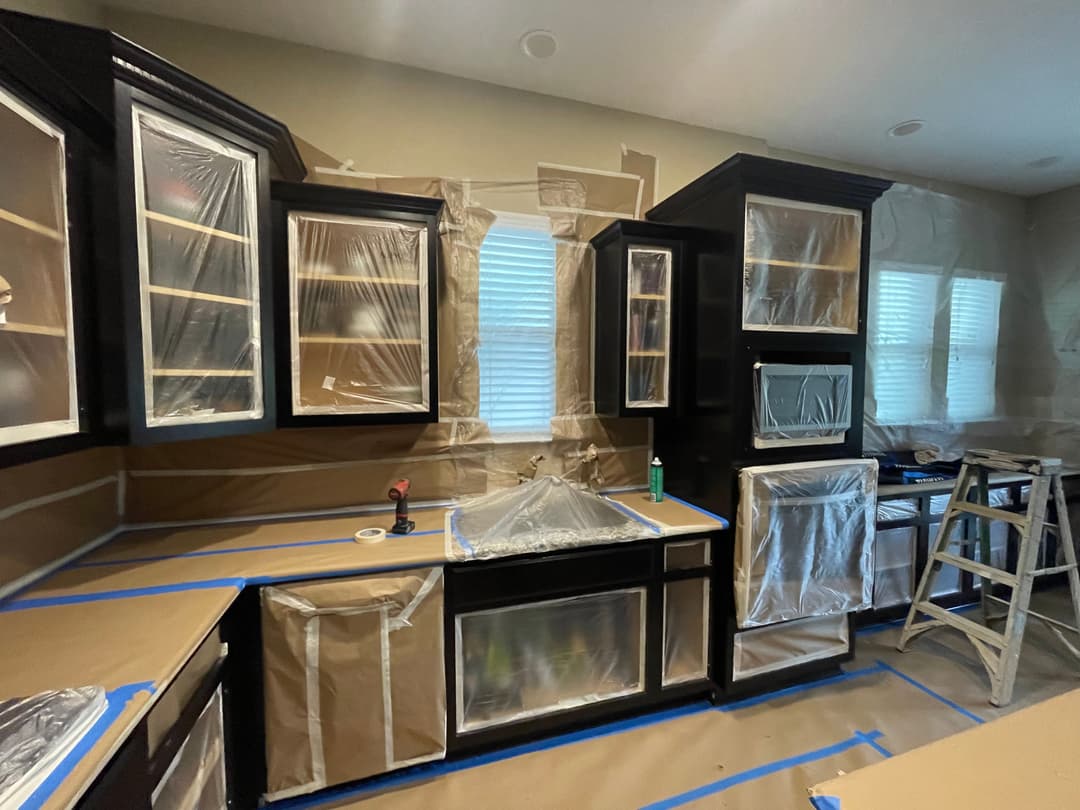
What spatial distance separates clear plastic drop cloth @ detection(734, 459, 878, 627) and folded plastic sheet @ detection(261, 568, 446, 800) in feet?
4.17

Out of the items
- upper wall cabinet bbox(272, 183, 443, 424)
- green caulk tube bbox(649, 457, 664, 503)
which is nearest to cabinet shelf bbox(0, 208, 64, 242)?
upper wall cabinet bbox(272, 183, 443, 424)

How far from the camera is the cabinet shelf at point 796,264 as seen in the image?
1859mm

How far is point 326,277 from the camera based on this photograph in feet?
5.72

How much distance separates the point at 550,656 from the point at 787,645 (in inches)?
43.7

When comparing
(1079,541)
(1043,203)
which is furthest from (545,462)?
(1043,203)

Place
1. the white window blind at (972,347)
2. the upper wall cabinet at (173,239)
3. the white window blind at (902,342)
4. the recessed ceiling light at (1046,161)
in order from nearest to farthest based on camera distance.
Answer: the upper wall cabinet at (173,239), the recessed ceiling light at (1046,161), the white window blind at (902,342), the white window blind at (972,347)

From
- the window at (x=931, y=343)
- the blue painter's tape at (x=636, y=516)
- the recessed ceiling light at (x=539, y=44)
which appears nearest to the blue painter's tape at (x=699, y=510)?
the blue painter's tape at (x=636, y=516)

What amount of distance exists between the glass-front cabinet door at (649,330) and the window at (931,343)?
176 centimetres

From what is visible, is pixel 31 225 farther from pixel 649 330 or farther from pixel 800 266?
pixel 800 266

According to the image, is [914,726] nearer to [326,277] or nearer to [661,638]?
[661,638]

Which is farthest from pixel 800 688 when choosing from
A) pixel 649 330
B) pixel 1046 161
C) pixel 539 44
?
pixel 1046 161

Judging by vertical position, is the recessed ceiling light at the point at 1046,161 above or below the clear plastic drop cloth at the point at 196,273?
above

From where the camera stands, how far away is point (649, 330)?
2.11m

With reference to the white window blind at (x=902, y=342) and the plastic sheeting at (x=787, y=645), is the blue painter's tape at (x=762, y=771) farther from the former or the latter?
the white window blind at (x=902, y=342)
